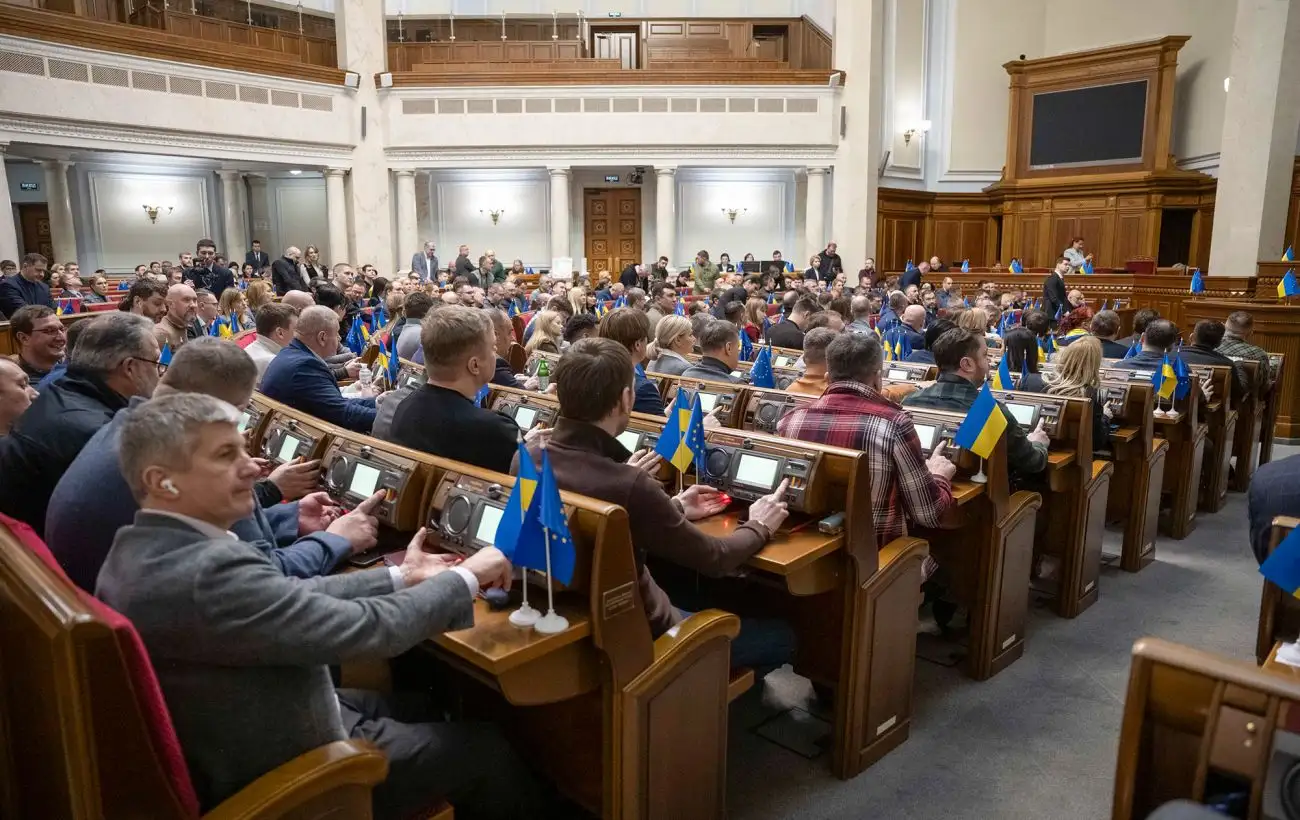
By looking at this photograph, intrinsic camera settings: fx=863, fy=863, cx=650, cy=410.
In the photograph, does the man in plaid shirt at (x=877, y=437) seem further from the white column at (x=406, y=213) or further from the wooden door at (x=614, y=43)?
the wooden door at (x=614, y=43)

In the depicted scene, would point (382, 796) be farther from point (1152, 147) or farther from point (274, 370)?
point (1152, 147)

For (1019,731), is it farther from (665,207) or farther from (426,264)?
(665,207)

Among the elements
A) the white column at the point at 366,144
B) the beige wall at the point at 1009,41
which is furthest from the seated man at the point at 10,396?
the beige wall at the point at 1009,41

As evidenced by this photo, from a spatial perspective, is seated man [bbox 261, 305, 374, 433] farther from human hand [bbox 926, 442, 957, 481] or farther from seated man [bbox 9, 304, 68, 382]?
human hand [bbox 926, 442, 957, 481]

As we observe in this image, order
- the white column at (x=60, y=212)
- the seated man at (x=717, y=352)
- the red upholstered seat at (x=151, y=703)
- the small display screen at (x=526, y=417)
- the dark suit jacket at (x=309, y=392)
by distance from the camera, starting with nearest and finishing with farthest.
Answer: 1. the red upholstered seat at (x=151, y=703)
2. the small display screen at (x=526, y=417)
3. the dark suit jacket at (x=309, y=392)
4. the seated man at (x=717, y=352)
5. the white column at (x=60, y=212)

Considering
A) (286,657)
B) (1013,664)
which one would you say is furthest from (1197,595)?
(286,657)

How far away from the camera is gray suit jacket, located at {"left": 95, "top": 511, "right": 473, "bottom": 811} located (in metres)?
1.49

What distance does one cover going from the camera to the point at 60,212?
561 inches

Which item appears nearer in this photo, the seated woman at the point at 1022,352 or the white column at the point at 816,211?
the seated woman at the point at 1022,352

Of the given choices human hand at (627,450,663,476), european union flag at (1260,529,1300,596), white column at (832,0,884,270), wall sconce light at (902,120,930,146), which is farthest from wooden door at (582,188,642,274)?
european union flag at (1260,529,1300,596)

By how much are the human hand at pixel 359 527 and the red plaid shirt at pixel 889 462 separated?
1515mm

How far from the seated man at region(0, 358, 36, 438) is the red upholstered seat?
1817mm

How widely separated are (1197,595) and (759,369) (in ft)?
8.20

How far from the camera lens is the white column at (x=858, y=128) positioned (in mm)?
14977
